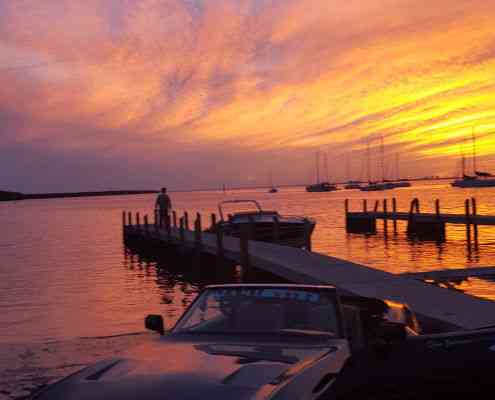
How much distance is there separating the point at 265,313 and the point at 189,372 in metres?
1.32

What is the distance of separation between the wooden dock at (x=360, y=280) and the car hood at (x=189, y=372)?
5167mm

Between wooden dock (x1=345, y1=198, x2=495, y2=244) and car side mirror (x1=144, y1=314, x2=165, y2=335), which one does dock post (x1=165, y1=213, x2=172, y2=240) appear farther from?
car side mirror (x1=144, y1=314, x2=165, y2=335)

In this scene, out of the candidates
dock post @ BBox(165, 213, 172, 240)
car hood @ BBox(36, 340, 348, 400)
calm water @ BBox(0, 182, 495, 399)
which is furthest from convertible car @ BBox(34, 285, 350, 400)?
dock post @ BBox(165, 213, 172, 240)

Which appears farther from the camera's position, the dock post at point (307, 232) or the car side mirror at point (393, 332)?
the dock post at point (307, 232)

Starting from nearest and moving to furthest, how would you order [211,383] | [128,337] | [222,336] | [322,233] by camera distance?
[211,383] → [222,336] → [128,337] → [322,233]

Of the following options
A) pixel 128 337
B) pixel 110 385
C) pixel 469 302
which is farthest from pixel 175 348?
pixel 128 337

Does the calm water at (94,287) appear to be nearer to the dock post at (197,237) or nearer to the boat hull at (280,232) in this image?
the dock post at (197,237)

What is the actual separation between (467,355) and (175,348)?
7.71ft

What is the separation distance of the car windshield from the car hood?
0.33 m

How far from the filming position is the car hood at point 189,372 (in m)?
3.88

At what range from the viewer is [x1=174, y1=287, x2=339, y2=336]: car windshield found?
17.3 ft

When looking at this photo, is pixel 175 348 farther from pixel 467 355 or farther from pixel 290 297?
pixel 467 355

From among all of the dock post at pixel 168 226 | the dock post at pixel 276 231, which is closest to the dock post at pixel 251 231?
the dock post at pixel 276 231

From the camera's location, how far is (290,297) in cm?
544
